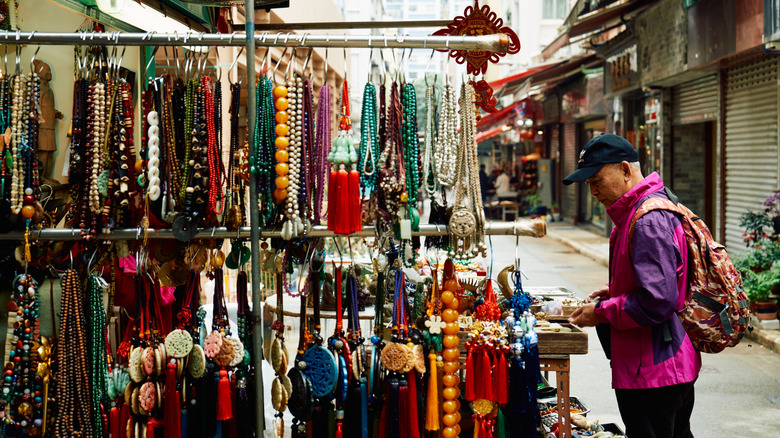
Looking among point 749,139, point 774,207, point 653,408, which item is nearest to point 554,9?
point 749,139

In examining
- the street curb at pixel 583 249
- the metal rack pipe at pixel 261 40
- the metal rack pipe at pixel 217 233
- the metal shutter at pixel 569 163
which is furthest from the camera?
the metal shutter at pixel 569 163

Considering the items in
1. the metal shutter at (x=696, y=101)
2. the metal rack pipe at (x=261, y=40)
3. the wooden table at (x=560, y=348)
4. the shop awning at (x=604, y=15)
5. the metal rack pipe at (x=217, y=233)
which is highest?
the shop awning at (x=604, y=15)

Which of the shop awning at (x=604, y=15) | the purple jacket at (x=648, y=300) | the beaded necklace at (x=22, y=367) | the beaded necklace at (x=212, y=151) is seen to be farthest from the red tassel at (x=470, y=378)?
the shop awning at (x=604, y=15)

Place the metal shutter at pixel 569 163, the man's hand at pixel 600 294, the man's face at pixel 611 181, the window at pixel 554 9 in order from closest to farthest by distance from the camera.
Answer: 1. the man's face at pixel 611 181
2. the man's hand at pixel 600 294
3. the metal shutter at pixel 569 163
4. the window at pixel 554 9

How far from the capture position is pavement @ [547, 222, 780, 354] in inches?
278

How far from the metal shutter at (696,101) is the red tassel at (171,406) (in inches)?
377

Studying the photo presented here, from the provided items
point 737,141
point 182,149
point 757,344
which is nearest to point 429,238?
→ point 182,149

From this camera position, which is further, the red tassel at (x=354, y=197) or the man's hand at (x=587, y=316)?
the man's hand at (x=587, y=316)

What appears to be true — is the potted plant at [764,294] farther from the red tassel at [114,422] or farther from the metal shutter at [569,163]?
the metal shutter at [569,163]

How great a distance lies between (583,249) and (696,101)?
416cm

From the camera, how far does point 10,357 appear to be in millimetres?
2744

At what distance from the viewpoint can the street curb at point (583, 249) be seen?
1282 centimetres

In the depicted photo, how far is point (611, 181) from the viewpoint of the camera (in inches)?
117

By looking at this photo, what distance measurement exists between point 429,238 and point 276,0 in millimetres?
1885
